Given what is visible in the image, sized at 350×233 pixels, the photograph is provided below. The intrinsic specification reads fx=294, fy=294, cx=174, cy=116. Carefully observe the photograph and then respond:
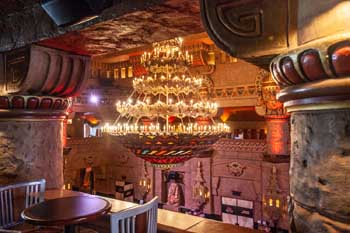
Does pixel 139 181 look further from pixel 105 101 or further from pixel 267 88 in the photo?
pixel 267 88

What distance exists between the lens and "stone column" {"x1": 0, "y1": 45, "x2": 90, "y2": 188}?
2428 mm

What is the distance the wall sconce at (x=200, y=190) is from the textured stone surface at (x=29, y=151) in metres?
7.69

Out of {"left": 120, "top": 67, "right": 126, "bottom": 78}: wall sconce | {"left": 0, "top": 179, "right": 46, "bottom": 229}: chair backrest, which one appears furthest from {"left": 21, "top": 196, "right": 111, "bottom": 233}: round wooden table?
{"left": 120, "top": 67, "right": 126, "bottom": 78}: wall sconce

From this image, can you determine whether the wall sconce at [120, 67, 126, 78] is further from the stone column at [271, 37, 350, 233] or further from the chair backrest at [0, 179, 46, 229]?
the stone column at [271, 37, 350, 233]

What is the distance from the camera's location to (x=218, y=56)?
915 centimetres

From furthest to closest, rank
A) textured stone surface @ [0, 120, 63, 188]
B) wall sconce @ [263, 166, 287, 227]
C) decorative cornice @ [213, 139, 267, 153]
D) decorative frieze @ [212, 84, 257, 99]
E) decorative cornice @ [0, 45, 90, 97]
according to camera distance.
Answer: decorative cornice @ [213, 139, 267, 153] < decorative frieze @ [212, 84, 257, 99] < wall sconce @ [263, 166, 287, 227] < textured stone surface @ [0, 120, 63, 188] < decorative cornice @ [0, 45, 90, 97]

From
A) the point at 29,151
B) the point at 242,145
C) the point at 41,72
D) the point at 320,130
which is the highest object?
the point at 41,72

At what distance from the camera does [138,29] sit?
76.5 inches

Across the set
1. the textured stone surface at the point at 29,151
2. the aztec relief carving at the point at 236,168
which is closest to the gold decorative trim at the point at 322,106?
the textured stone surface at the point at 29,151

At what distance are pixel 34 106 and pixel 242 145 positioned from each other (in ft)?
25.4

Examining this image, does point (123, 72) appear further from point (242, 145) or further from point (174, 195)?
point (242, 145)

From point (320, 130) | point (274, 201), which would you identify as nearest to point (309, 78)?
point (320, 130)

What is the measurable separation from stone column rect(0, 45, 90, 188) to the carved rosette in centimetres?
192

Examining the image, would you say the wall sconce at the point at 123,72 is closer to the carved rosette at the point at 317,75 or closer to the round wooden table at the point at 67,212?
the round wooden table at the point at 67,212
